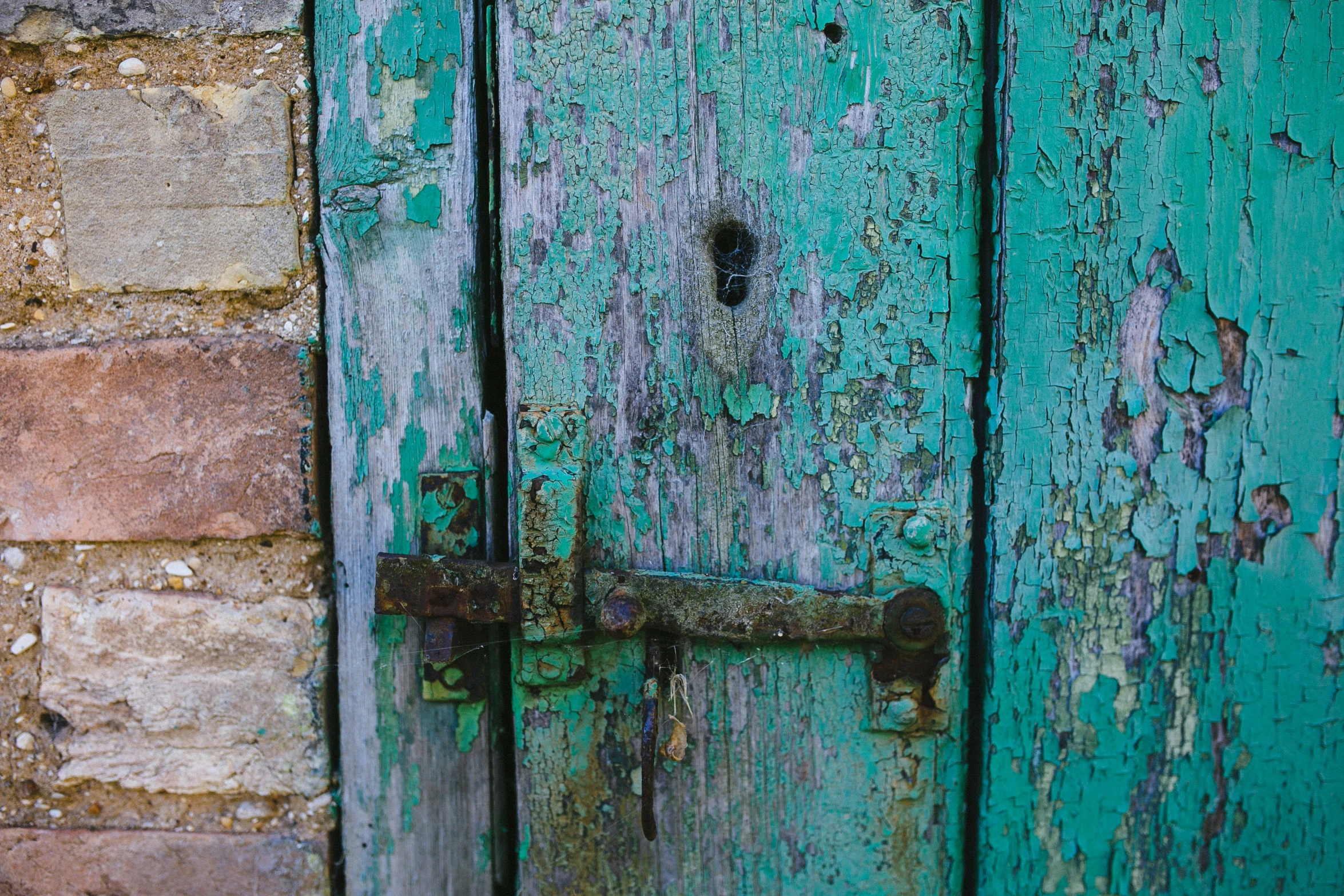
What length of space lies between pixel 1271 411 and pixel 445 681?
31.2 inches

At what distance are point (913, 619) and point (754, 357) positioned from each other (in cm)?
28

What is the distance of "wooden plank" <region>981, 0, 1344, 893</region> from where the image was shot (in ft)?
2.20

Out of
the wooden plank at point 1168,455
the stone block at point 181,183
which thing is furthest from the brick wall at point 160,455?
the wooden plank at point 1168,455

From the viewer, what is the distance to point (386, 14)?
0.72 m

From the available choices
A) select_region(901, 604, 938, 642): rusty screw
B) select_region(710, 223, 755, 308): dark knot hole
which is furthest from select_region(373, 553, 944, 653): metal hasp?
select_region(710, 223, 755, 308): dark knot hole

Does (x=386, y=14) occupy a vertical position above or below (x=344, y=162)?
above

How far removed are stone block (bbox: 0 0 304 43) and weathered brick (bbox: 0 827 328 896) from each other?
78 centimetres

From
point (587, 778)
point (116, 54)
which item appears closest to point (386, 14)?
point (116, 54)

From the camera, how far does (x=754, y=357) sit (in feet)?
2.34

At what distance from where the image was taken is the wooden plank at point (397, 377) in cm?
73

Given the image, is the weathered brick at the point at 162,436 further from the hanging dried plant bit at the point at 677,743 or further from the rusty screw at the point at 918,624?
the rusty screw at the point at 918,624

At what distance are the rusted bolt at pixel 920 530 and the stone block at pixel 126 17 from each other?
77cm

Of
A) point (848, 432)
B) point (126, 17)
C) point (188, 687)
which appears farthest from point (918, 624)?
point (126, 17)

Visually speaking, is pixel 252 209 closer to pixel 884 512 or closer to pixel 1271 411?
pixel 884 512
